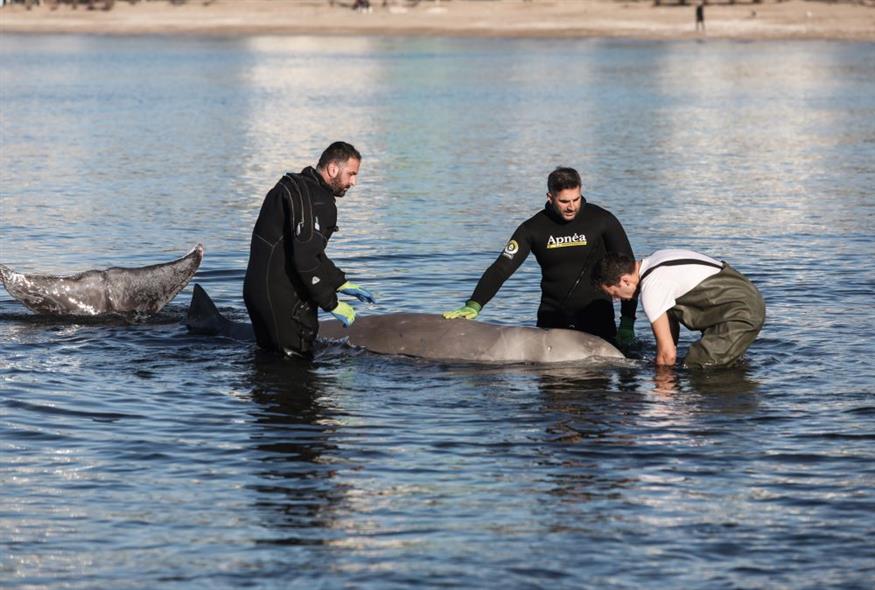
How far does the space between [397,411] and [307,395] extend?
0.98 m

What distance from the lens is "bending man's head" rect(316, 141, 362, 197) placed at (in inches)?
463

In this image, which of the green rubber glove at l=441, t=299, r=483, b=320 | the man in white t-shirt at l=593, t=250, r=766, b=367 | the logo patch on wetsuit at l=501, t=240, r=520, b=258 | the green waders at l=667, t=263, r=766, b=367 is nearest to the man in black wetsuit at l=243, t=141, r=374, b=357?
the green rubber glove at l=441, t=299, r=483, b=320

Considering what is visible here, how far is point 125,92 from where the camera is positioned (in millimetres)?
51094

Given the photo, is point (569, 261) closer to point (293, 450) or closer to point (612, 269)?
point (612, 269)

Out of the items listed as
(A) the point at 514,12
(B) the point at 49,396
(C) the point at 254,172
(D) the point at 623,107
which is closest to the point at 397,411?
(B) the point at 49,396

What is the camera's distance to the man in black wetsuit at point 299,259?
1186 cm

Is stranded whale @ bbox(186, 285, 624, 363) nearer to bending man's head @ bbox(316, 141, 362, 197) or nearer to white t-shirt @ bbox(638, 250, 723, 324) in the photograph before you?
white t-shirt @ bbox(638, 250, 723, 324)

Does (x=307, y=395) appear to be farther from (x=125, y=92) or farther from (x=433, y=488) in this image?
(x=125, y=92)

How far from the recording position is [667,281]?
37.9 feet

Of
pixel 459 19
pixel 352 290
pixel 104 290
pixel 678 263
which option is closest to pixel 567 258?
pixel 678 263

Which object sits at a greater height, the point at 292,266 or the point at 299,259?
the point at 299,259

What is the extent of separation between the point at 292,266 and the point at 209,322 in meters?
2.05

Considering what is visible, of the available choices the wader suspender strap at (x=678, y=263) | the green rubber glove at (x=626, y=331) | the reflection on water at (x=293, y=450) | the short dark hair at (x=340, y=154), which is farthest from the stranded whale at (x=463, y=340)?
the short dark hair at (x=340, y=154)

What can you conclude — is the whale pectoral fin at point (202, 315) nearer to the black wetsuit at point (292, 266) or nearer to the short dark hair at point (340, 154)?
the black wetsuit at point (292, 266)
